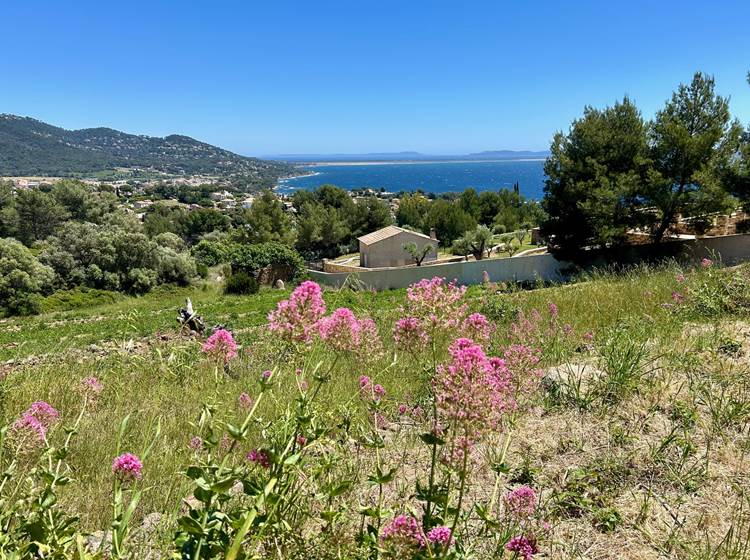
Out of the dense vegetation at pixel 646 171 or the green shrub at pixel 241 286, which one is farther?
the green shrub at pixel 241 286

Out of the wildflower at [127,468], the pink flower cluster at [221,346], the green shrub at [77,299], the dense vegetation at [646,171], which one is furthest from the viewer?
the green shrub at [77,299]

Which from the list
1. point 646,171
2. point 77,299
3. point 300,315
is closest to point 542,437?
point 300,315

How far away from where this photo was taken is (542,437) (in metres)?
3.26

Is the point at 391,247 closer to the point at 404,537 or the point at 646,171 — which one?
the point at 646,171

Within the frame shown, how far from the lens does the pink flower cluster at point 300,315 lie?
5.78 feet

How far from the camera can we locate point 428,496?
1488 mm

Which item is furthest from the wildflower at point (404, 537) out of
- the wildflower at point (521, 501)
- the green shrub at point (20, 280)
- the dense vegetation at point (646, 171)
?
the green shrub at point (20, 280)

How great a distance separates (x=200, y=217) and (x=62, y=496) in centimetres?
7578

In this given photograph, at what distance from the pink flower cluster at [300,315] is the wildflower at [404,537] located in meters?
0.71

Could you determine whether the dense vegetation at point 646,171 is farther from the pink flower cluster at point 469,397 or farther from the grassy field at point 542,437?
the pink flower cluster at point 469,397

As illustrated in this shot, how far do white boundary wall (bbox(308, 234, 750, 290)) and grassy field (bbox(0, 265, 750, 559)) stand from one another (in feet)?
66.4

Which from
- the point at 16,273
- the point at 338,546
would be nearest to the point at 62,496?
the point at 338,546

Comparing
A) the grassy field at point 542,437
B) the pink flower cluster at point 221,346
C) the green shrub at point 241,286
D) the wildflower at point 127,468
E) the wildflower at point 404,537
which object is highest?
the pink flower cluster at point 221,346

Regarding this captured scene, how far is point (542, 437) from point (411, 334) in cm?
191
